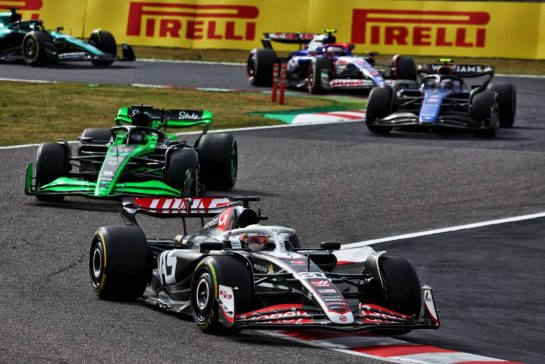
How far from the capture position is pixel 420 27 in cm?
3712

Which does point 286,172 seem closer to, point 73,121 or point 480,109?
point 480,109

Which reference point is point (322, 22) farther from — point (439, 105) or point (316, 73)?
point (439, 105)

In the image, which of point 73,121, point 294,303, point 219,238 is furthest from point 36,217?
point 73,121

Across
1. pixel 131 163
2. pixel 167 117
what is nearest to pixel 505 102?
pixel 167 117

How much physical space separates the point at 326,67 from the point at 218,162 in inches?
544

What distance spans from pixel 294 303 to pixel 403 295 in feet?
2.84

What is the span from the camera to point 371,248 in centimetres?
1470


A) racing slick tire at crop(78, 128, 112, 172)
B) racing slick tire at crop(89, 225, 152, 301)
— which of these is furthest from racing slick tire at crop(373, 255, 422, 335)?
racing slick tire at crop(78, 128, 112, 172)

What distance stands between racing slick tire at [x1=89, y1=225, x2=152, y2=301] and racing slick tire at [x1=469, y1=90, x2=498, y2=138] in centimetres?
1439

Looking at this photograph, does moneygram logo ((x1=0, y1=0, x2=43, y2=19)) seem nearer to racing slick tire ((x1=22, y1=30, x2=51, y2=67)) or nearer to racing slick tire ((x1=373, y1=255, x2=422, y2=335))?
racing slick tire ((x1=22, y1=30, x2=51, y2=67))

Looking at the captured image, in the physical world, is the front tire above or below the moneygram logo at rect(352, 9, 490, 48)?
below

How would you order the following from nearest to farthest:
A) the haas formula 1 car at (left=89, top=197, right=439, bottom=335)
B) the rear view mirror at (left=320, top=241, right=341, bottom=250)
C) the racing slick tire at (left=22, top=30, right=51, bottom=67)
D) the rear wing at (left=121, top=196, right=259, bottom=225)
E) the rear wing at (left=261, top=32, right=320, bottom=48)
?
1. the haas formula 1 car at (left=89, top=197, right=439, bottom=335)
2. the rear view mirror at (left=320, top=241, right=341, bottom=250)
3. the rear wing at (left=121, top=196, right=259, bottom=225)
4. the rear wing at (left=261, top=32, right=320, bottom=48)
5. the racing slick tire at (left=22, top=30, right=51, bottom=67)

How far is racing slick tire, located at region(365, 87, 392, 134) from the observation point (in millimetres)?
25328

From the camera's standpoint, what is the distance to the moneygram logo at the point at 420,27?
3650 cm
